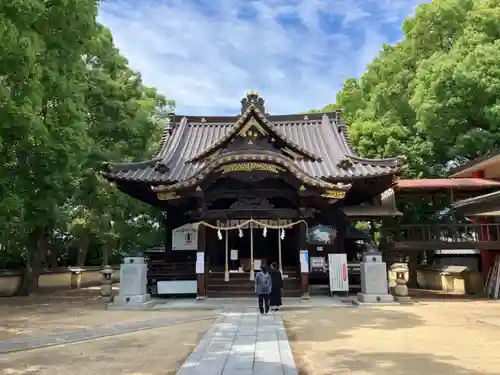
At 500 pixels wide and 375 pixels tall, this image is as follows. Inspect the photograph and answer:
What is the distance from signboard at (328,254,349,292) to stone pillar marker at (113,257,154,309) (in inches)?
267

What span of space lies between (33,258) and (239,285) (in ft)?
34.1

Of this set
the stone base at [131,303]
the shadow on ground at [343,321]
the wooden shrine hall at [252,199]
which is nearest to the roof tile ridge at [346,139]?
the wooden shrine hall at [252,199]

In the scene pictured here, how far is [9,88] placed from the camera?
9.43 m

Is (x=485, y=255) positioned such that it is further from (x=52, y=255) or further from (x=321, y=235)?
(x=52, y=255)

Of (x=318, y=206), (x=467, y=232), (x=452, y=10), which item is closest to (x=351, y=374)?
(x=318, y=206)

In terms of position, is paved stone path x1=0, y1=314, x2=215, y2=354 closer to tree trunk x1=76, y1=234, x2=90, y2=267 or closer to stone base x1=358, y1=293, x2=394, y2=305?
stone base x1=358, y1=293, x2=394, y2=305

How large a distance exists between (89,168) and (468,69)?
707 inches

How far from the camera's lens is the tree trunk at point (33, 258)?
1970 cm

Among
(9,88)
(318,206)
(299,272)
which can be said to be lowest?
(299,272)

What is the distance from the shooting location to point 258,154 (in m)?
15.3

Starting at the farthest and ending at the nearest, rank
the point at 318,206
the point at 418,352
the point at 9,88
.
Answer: the point at 318,206 → the point at 9,88 → the point at 418,352

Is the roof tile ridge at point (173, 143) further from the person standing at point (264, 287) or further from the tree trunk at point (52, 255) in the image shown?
the tree trunk at point (52, 255)

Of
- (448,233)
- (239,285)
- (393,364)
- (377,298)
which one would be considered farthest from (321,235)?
(393,364)

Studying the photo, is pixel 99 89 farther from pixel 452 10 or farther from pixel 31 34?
pixel 452 10
